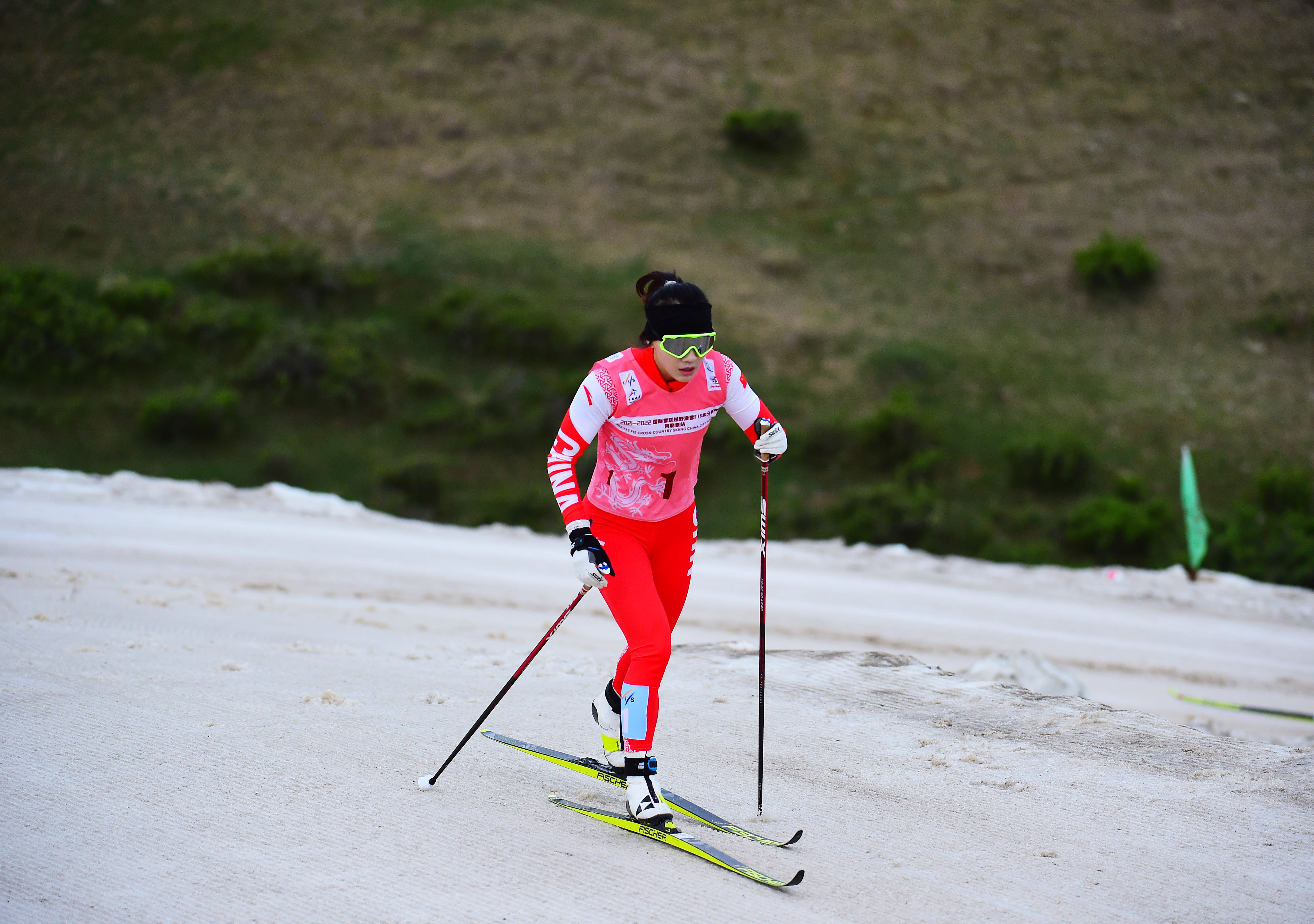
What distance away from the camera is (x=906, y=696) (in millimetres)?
6703

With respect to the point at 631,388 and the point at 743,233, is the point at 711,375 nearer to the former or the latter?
the point at 631,388

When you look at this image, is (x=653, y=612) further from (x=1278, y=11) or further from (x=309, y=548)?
(x=1278, y=11)

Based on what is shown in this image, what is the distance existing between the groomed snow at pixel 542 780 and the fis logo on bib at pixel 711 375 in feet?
7.10

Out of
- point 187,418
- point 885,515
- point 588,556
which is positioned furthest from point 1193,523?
point 187,418

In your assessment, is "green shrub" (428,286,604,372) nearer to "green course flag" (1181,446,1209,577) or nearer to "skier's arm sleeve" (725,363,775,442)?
"green course flag" (1181,446,1209,577)

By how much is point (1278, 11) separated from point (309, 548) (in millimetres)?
49649

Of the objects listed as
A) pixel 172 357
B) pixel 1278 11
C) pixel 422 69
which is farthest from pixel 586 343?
pixel 1278 11

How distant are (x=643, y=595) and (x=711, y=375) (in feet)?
3.90

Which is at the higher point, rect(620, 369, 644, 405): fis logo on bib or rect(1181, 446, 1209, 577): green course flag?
Result: rect(620, 369, 644, 405): fis logo on bib

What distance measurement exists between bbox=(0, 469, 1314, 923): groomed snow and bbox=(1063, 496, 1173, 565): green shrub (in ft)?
40.7

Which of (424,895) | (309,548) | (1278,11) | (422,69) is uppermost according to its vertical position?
(1278,11)

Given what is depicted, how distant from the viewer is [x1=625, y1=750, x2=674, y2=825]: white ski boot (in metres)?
4.50

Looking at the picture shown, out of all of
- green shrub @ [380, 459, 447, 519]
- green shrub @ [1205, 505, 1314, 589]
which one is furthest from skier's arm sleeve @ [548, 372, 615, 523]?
green shrub @ [380, 459, 447, 519]

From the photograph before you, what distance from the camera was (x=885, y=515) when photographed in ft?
75.9
